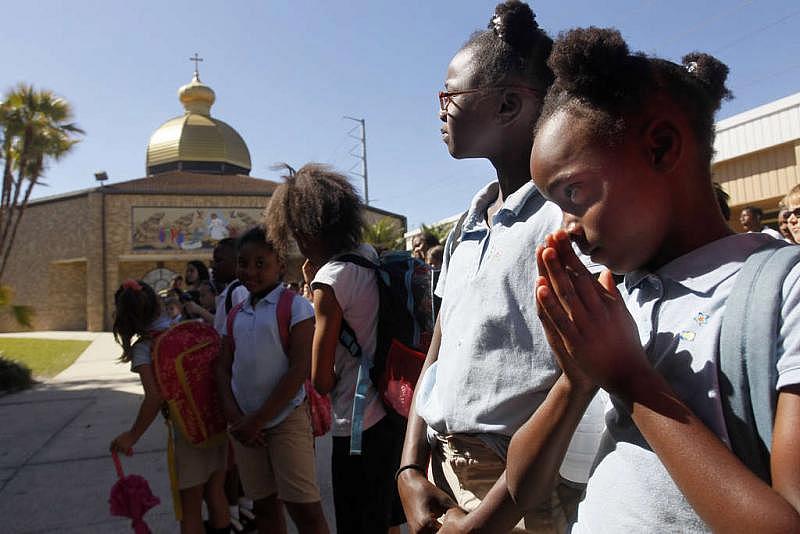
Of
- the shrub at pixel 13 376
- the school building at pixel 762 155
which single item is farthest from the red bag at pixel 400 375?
the shrub at pixel 13 376

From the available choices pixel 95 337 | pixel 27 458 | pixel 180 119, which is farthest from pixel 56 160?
pixel 180 119

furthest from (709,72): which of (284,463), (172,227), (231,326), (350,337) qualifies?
(172,227)

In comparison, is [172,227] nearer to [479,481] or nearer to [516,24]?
[516,24]

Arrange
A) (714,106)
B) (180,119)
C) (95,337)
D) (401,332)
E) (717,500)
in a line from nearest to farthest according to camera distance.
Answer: (717,500)
(714,106)
(401,332)
(95,337)
(180,119)

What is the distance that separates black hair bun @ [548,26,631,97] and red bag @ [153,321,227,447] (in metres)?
2.72

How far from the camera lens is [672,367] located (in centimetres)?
97

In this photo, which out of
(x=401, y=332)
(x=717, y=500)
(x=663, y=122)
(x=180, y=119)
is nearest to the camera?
(x=717, y=500)

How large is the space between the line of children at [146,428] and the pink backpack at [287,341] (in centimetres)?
54

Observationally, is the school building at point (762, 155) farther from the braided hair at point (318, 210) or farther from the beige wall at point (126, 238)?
the beige wall at point (126, 238)

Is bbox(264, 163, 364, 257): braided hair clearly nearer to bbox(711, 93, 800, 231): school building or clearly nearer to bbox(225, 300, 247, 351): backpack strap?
bbox(225, 300, 247, 351): backpack strap

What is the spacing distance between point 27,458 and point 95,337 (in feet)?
70.5

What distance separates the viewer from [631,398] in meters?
0.93

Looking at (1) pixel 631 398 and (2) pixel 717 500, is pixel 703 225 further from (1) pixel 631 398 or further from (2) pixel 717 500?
(2) pixel 717 500

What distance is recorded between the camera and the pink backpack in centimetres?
297
